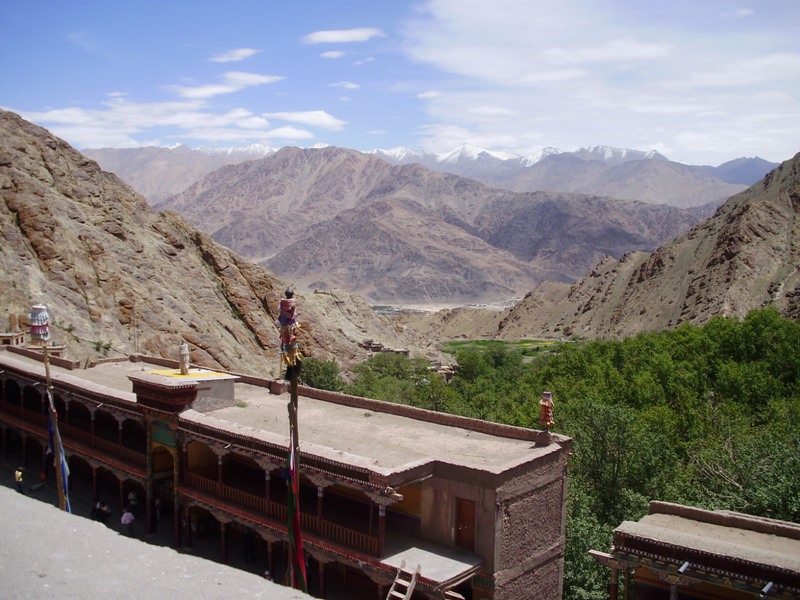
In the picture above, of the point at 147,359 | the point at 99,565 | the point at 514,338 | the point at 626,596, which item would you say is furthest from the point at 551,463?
the point at 514,338

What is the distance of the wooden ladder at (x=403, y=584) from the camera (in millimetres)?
15999

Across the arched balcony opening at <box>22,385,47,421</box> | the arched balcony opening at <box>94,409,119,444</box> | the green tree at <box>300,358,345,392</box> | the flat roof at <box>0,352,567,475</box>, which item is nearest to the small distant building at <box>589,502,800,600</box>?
the flat roof at <box>0,352,567,475</box>

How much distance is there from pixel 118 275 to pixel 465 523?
1580 inches

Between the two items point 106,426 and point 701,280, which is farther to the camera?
point 701,280

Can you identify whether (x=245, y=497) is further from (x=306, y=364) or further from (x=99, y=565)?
(x=306, y=364)

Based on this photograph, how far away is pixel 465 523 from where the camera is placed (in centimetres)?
1786

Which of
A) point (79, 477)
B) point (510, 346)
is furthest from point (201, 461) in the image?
point (510, 346)

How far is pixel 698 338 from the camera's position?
4819 cm

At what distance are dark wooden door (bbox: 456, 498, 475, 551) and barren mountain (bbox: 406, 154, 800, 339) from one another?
55.6m

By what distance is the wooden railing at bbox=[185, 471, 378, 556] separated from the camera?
17641 mm

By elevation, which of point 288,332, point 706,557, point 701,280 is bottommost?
point 706,557

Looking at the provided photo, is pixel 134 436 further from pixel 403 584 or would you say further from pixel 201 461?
pixel 403 584

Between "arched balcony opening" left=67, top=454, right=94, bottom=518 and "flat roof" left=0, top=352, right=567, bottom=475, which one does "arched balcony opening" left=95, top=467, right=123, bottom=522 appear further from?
"flat roof" left=0, top=352, right=567, bottom=475

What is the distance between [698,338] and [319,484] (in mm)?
37143
